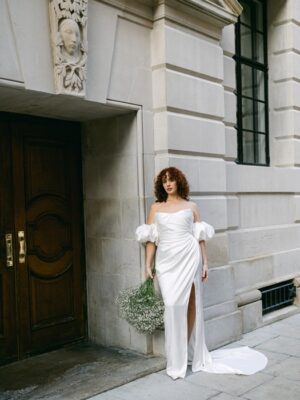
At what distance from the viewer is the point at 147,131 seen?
5.82 meters

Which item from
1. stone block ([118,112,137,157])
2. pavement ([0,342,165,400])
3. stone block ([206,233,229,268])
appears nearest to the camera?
pavement ([0,342,165,400])

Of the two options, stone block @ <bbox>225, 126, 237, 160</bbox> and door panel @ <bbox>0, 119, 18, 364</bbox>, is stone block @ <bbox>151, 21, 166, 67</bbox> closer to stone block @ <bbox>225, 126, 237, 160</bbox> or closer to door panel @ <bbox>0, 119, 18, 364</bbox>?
stone block @ <bbox>225, 126, 237, 160</bbox>

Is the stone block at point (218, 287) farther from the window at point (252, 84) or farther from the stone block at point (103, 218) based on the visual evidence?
the window at point (252, 84)

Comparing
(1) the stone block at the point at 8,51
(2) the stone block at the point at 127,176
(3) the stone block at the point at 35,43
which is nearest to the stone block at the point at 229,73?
(2) the stone block at the point at 127,176

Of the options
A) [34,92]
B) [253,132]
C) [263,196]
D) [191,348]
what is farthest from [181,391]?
[253,132]

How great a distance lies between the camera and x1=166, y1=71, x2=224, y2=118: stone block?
19.4 ft

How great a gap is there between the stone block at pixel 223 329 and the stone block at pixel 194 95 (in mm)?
2658

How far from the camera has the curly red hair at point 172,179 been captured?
17.8 feet

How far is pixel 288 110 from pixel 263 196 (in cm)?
166

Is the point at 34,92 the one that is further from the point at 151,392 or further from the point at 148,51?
the point at 151,392

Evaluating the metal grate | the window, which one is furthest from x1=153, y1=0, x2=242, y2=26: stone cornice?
the metal grate

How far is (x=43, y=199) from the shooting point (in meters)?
5.86

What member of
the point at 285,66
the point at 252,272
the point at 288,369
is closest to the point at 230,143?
the point at 252,272

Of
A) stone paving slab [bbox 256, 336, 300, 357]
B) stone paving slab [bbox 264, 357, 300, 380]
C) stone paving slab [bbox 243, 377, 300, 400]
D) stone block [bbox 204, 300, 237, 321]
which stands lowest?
stone paving slab [bbox 256, 336, 300, 357]
